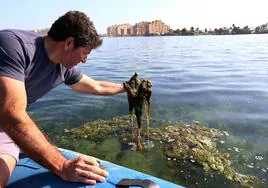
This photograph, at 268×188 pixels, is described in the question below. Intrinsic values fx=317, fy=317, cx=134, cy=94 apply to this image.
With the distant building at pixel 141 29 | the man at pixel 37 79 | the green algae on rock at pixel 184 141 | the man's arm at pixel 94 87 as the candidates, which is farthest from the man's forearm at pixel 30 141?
the distant building at pixel 141 29

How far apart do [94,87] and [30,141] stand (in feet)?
6.79

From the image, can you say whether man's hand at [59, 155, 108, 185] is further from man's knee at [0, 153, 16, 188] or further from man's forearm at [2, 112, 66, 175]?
man's knee at [0, 153, 16, 188]

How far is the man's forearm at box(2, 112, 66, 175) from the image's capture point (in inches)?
114

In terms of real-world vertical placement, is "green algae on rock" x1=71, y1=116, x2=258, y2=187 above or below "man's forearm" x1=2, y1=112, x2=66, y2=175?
below

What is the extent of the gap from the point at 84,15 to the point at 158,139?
188 inches

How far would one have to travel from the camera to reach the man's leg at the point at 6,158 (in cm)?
325

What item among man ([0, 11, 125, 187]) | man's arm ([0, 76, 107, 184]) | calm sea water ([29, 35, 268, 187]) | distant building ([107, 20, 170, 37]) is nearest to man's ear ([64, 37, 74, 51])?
man ([0, 11, 125, 187])

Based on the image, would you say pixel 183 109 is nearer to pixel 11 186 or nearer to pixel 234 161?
pixel 234 161

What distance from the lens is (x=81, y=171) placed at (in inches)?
118

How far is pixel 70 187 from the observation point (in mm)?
3020

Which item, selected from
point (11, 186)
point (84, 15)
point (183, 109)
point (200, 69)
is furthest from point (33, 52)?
point (200, 69)

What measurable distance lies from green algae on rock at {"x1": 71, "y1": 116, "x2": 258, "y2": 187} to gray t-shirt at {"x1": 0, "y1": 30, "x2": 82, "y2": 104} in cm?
354

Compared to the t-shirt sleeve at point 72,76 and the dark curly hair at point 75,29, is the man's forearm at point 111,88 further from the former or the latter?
the dark curly hair at point 75,29

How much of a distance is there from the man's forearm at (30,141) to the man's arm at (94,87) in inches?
74.3
